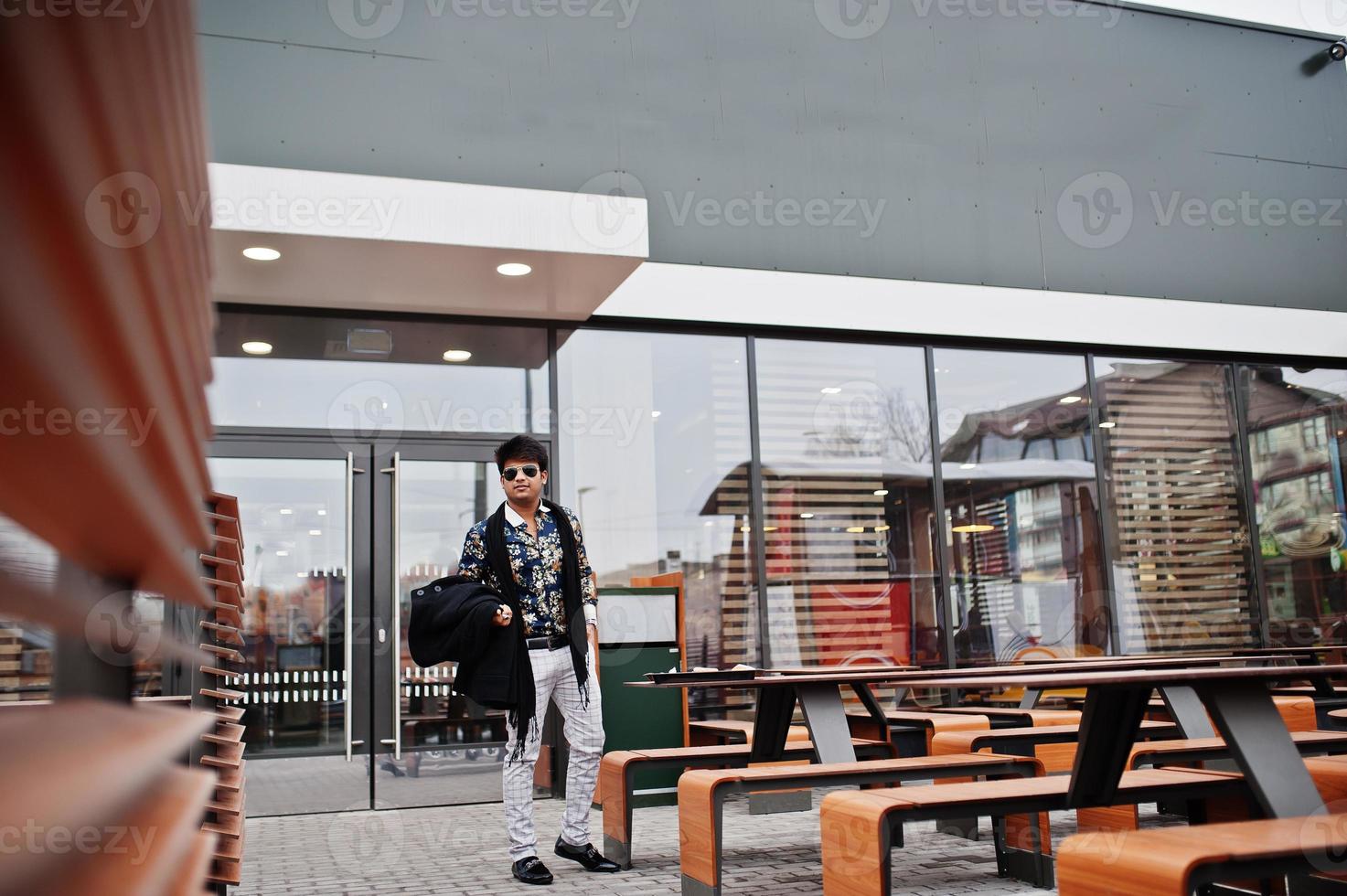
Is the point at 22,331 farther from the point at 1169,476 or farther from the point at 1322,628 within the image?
the point at 1322,628

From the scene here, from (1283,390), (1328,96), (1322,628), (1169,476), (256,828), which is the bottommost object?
(256,828)

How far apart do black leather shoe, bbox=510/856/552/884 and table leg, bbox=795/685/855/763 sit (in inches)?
48.3

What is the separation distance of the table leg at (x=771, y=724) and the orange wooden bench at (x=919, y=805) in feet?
4.61

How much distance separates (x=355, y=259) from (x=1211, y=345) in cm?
734

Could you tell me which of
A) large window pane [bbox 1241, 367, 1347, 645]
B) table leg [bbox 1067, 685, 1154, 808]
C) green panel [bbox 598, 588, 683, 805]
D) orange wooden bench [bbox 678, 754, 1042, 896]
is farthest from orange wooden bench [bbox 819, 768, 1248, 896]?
large window pane [bbox 1241, 367, 1347, 645]

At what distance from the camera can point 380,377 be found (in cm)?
812

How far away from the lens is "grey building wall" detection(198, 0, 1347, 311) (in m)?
8.34

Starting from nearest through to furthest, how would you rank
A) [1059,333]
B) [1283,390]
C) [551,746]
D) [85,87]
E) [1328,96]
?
[85,87] → [551,746] → [1059,333] → [1283,390] → [1328,96]

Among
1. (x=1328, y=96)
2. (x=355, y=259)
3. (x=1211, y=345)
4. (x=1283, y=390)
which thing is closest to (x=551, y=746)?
(x=355, y=259)

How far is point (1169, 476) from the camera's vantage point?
9.97m
